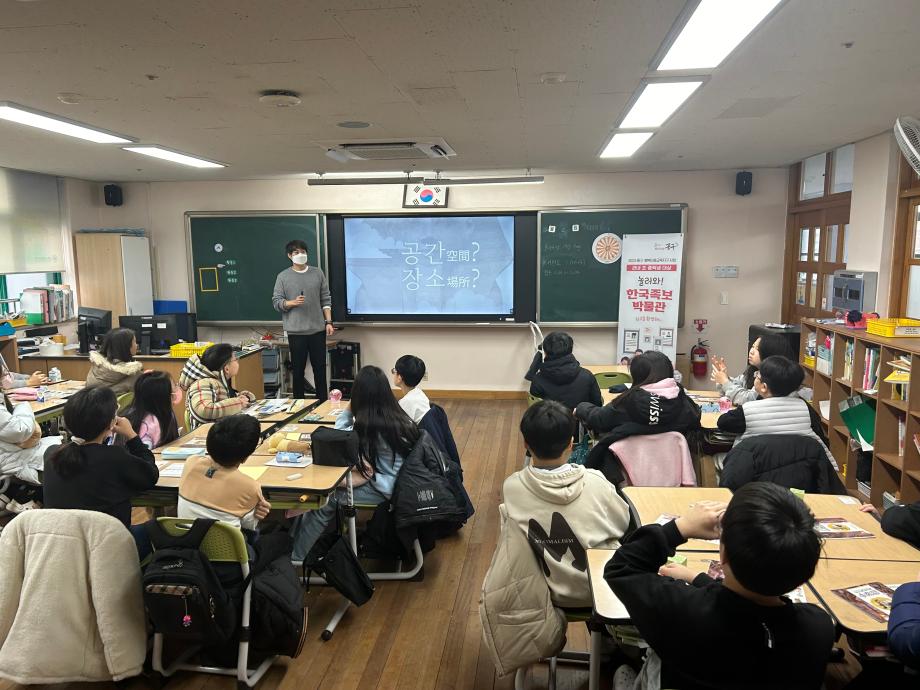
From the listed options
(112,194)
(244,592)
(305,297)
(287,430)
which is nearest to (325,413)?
→ (287,430)

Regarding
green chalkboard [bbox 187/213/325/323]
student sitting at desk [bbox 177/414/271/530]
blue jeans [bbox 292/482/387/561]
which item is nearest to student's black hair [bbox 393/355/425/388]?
blue jeans [bbox 292/482/387/561]

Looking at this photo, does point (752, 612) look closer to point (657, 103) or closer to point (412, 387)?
point (412, 387)

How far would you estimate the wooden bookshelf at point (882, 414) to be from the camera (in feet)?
12.9

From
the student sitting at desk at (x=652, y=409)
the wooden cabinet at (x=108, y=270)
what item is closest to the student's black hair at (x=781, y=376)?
the student sitting at desk at (x=652, y=409)

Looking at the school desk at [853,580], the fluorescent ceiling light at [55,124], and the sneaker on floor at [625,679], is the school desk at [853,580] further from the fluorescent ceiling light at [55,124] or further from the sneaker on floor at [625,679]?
the fluorescent ceiling light at [55,124]

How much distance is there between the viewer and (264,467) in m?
3.24

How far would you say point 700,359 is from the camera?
24.2 feet

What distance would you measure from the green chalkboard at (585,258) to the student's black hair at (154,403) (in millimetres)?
4775

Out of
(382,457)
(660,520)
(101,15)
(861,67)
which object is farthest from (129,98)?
(861,67)

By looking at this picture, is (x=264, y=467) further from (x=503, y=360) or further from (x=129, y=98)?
(x=503, y=360)

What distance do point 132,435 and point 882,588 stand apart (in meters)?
3.10

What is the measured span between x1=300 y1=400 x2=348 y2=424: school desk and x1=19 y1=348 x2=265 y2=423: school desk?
2142 millimetres

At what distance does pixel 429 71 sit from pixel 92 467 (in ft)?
7.83

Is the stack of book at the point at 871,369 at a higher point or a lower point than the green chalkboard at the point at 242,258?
lower
